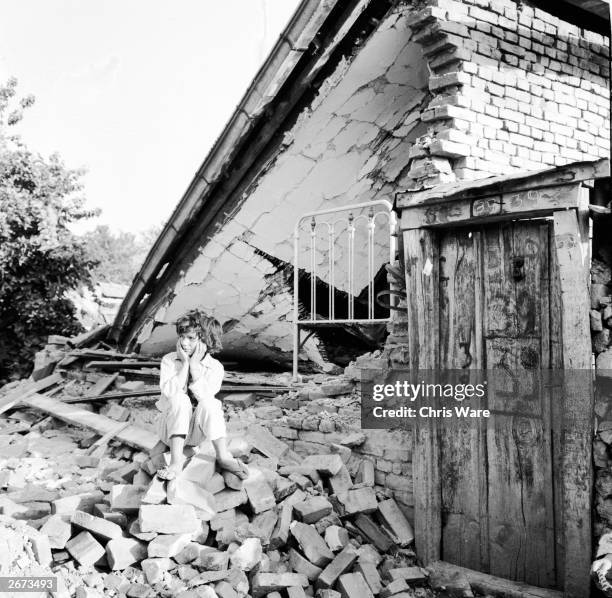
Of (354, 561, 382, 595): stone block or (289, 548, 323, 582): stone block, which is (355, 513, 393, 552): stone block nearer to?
(354, 561, 382, 595): stone block

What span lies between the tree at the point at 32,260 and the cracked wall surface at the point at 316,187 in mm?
3767

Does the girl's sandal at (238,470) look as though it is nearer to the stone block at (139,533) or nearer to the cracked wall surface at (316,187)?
the stone block at (139,533)

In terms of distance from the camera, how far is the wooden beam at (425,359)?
3848 millimetres

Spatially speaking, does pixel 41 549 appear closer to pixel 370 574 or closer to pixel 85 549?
pixel 85 549

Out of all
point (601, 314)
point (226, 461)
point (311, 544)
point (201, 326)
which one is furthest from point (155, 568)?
point (601, 314)

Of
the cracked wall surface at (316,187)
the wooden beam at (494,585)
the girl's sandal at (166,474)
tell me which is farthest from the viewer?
the cracked wall surface at (316,187)

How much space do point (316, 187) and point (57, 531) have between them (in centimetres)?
412

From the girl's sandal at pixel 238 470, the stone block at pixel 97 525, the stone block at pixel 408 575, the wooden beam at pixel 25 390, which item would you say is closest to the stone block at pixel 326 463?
the girl's sandal at pixel 238 470

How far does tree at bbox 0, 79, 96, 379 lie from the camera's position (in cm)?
1007

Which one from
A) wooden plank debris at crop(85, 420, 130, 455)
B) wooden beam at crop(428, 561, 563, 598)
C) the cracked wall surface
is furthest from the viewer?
the cracked wall surface

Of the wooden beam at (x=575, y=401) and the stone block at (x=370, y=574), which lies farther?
the stone block at (x=370, y=574)

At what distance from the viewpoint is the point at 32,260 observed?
403 inches

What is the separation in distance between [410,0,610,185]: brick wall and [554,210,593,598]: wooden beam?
5.59 feet

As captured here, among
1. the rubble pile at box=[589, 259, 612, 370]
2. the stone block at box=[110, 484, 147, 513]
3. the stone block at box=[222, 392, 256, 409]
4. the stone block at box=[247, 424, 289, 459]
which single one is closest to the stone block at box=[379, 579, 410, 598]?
the stone block at box=[247, 424, 289, 459]
